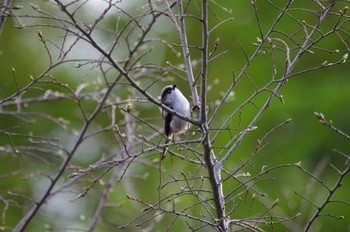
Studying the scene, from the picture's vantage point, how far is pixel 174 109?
517 centimetres

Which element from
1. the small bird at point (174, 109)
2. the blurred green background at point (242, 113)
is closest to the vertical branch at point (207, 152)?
the small bird at point (174, 109)

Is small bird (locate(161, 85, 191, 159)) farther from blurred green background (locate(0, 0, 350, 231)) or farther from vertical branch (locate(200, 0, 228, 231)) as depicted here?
blurred green background (locate(0, 0, 350, 231))

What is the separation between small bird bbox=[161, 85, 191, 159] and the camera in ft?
17.0

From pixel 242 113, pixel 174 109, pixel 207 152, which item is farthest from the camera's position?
pixel 242 113

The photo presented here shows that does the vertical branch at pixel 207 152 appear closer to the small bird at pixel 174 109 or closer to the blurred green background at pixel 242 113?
the small bird at pixel 174 109

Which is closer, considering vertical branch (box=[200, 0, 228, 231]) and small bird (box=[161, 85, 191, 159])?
vertical branch (box=[200, 0, 228, 231])

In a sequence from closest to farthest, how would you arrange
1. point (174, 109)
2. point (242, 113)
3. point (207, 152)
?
point (207, 152), point (174, 109), point (242, 113)

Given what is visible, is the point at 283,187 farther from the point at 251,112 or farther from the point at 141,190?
the point at 141,190

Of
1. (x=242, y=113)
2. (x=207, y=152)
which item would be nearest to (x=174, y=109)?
(x=207, y=152)

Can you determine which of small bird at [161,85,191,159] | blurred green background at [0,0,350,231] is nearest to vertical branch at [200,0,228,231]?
small bird at [161,85,191,159]

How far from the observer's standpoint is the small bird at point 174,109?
519 cm

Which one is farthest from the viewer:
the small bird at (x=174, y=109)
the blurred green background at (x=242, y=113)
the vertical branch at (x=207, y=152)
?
the blurred green background at (x=242, y=113)

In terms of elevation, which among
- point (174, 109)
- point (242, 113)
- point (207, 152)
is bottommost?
point (207, 152)

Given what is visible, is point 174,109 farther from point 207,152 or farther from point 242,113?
point 242,113
